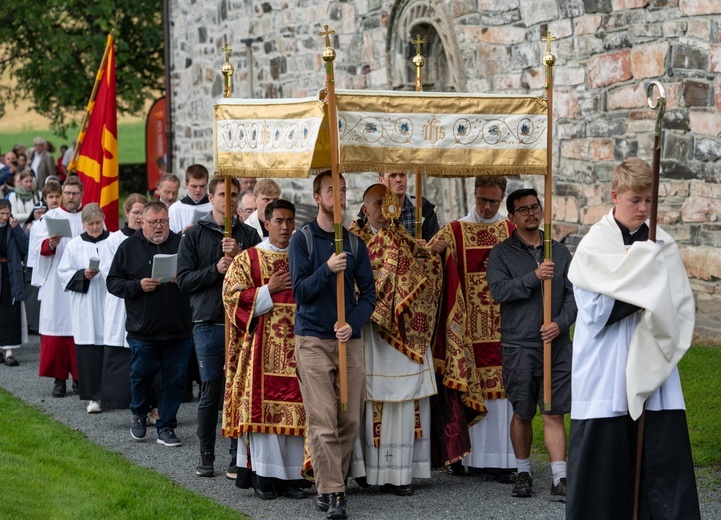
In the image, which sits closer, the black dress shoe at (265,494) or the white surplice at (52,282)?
the black dress shoe at (265,494)

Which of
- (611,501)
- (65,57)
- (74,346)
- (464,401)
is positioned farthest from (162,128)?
(611,501)

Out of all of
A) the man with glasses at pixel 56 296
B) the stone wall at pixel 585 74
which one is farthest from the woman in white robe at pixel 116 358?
the stone wall at pixel 585 74

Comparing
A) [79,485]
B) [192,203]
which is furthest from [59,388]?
[79,485]

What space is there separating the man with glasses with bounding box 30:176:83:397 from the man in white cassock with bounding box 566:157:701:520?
665 centimetres

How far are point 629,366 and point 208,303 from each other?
11.5 feet

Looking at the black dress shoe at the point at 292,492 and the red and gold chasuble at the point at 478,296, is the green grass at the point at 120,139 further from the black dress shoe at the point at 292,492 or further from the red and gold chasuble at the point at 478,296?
the black dress shoe at the point at 292,492

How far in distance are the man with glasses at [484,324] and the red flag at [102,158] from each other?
466 cm

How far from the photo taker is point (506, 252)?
764cm

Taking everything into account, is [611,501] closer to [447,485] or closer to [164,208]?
[447,485]

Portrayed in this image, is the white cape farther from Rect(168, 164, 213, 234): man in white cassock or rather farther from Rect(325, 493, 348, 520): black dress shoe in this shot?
Rect(168, 164, 213, 234): man in white cassock

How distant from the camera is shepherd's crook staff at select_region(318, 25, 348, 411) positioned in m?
6.88

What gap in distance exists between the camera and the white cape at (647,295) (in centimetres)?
556

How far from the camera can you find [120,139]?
2159 inches

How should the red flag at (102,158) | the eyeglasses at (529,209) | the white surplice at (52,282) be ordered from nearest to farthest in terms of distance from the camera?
the eyeglasses at (529,209) → the white surplice at (52,282) → the red flag at (102,158)
